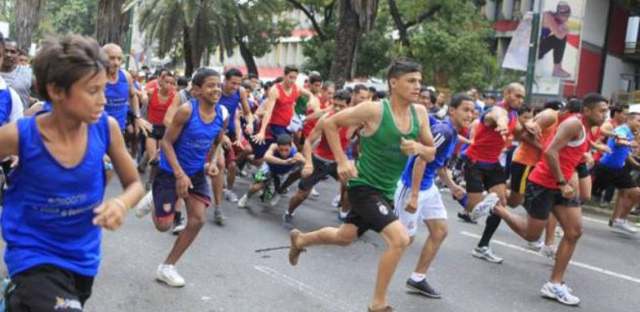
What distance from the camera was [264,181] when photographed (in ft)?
30.7

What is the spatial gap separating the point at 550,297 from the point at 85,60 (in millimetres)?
4606

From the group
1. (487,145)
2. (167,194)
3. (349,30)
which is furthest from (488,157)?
(349,30)

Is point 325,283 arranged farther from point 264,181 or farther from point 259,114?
point 259,114

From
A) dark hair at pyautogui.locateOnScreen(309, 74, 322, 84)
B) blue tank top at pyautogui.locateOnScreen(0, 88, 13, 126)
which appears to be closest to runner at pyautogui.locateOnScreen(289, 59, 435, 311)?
blue tank top at pyautogui.locateOnScreen(0, 88, 13, 126)

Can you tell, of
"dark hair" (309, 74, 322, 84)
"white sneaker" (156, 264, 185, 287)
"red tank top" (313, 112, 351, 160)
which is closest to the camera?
"white sneaker" (156, 264, 185, 287)

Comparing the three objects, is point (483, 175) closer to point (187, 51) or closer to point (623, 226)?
point (623, 226)

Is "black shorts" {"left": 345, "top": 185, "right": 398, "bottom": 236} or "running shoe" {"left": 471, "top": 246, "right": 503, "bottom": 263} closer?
"black shorts" {"left": 345, "top": 185, "right": 398, "bottom": 236}

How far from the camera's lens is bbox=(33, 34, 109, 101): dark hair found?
107 inches

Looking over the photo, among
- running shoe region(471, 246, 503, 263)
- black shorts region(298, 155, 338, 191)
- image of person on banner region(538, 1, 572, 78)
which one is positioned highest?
image of person on banner region(538, 1, 572, 78)

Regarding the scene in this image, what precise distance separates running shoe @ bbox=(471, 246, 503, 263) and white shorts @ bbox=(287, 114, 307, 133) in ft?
11.9

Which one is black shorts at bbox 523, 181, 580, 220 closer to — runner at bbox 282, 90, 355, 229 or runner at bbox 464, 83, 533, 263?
runner at bbox 464, 83, 533, 263

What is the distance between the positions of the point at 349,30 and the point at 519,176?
39.1ft

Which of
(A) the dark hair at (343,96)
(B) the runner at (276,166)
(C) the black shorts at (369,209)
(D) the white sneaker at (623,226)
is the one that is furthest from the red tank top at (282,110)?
(C) the black shorts at (369,209)

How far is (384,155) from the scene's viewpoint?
4941 millimetres
